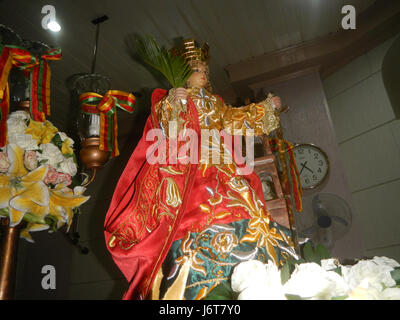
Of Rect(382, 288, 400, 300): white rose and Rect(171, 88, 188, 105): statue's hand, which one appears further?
Rect(171, 88, 188, 105): statue's hand

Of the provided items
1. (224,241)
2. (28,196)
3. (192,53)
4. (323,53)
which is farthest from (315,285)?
(323,53)

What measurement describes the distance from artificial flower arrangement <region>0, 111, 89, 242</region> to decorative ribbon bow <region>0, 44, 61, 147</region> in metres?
0.04

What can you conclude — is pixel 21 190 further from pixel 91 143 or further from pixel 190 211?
pixel 190 211

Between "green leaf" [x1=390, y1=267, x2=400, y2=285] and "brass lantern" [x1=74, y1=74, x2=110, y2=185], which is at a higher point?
"brass lantern" [x1=74, y1=74, x2=110, y2=185]

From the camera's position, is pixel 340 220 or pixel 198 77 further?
pixel 340 220

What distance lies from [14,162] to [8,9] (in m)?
1.93

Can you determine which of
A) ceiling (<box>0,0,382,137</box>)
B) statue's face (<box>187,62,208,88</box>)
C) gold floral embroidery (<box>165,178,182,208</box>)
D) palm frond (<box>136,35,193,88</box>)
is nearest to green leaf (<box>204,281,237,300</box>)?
gold floral embroidery (<box>165,178,182,208</box>)

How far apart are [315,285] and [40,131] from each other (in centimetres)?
143

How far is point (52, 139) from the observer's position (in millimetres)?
1613

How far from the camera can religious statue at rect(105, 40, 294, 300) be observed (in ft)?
4.27

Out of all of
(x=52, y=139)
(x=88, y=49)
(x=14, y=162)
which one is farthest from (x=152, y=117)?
(x=88, y=49)

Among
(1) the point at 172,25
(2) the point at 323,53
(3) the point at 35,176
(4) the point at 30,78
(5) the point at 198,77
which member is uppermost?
(1) the point at 172,25

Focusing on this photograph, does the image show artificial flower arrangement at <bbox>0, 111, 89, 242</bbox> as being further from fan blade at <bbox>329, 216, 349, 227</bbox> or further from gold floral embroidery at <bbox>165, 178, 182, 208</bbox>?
fan blade at <bbox>329, 216, 349, 227</bbox>

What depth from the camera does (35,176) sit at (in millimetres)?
1386
